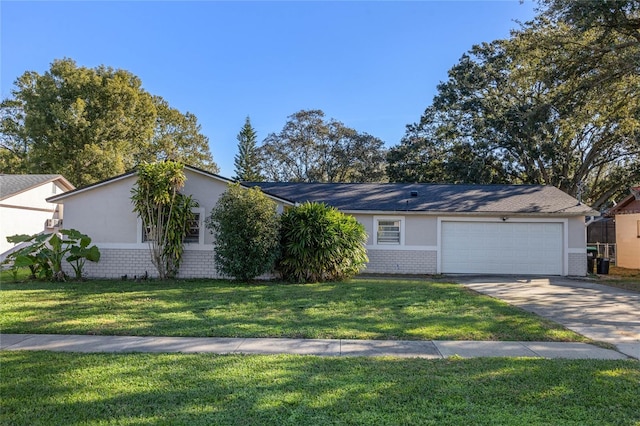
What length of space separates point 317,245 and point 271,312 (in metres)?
A: 4.58

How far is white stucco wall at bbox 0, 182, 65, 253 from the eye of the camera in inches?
697

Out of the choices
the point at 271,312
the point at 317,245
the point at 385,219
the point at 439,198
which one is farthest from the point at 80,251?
the point at 439,198

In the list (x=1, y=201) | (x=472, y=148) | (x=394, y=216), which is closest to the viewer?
(x=394, y=216)

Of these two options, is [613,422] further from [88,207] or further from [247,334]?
[88,207]

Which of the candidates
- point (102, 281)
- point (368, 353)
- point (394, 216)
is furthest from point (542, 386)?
point (102, 281)

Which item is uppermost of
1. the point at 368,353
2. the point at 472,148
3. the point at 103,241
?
the point at 472,148

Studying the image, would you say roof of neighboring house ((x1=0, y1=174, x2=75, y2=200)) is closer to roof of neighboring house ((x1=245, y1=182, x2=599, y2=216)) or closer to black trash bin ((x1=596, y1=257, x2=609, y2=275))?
roof of neighboring house ((x1=245, y1=182, x2=599, y2=216))

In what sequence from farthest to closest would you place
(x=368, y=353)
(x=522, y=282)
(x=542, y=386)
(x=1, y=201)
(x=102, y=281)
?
(x=1, y=201)
(x=522, y=282)
(x=102, y=281)
(x=368, y=353)
(x=542, y=386)

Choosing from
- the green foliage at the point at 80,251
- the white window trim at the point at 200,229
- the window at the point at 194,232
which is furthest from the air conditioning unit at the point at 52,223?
the white window trim at the point at 200,229

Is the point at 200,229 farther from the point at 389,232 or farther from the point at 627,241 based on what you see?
the point at 627,241

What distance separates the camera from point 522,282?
12.9m

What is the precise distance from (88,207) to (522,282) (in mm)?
14829

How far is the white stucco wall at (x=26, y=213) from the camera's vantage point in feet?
58.1

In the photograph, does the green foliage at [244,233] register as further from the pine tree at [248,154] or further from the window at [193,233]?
the pine tree at [248,154]
